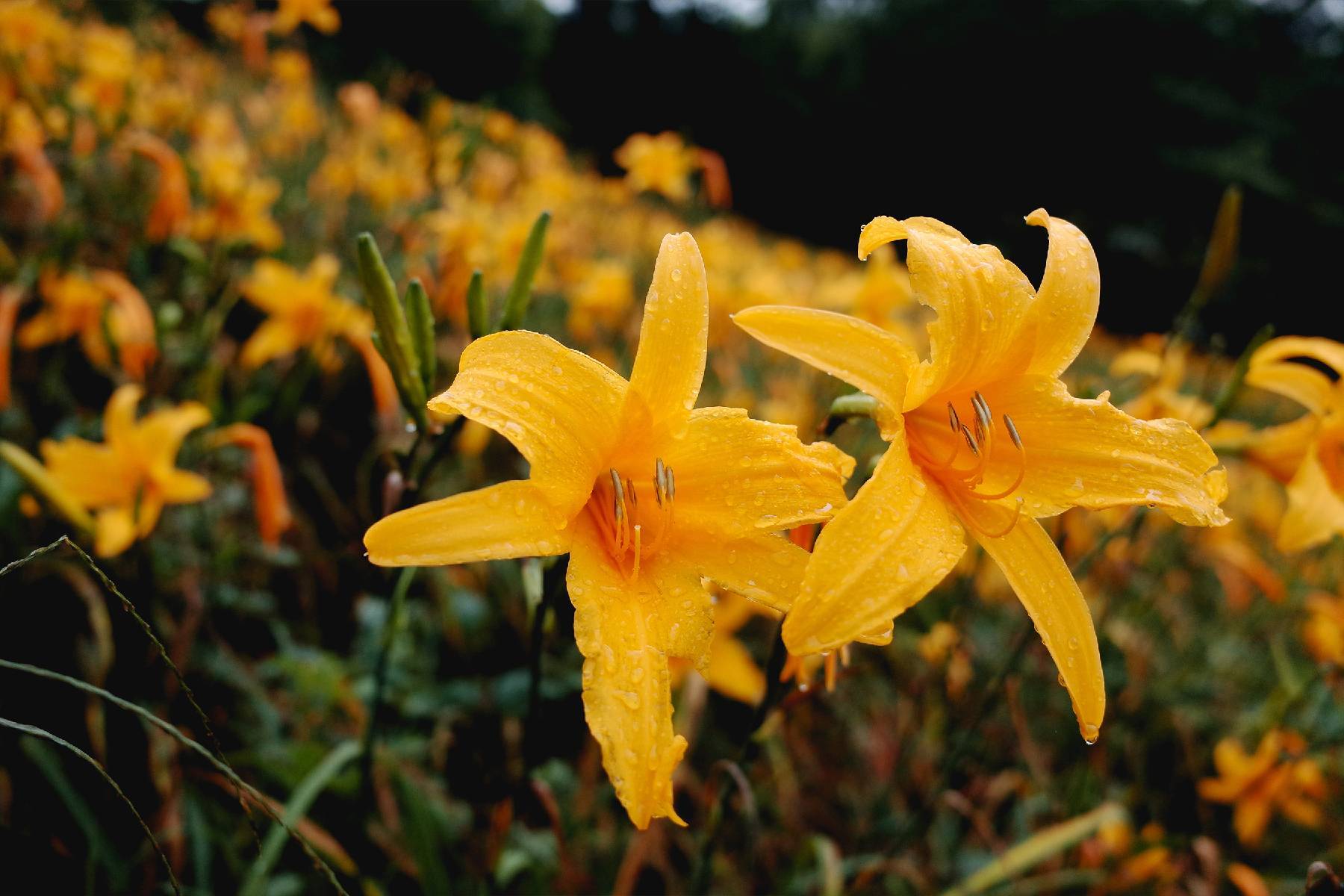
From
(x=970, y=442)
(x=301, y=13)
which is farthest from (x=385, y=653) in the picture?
(x=301, y=13)

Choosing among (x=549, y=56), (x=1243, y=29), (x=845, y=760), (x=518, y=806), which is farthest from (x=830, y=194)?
(x=518, y=806)

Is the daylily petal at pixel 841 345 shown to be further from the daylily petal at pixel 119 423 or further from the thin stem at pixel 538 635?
the daylily petal at pixel 119 423

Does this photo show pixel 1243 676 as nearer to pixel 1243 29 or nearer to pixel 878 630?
pixel 878 630

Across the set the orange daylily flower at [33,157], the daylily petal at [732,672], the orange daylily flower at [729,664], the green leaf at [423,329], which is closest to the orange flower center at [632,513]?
the green leaf at [423,329]

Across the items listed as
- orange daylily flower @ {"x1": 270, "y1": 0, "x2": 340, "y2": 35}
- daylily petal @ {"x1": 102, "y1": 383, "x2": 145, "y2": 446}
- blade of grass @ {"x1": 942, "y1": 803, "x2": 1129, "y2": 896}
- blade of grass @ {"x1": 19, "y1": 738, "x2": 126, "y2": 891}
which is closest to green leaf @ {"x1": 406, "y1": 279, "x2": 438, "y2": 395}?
daylily petal @ {"x1": 102, "y1": 383, "x2": 145, "y2": 446}

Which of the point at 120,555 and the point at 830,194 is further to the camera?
the point at 830,194

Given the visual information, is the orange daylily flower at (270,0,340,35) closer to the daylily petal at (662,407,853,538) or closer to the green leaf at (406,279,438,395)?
the green leaf at (406,279,438,395)
